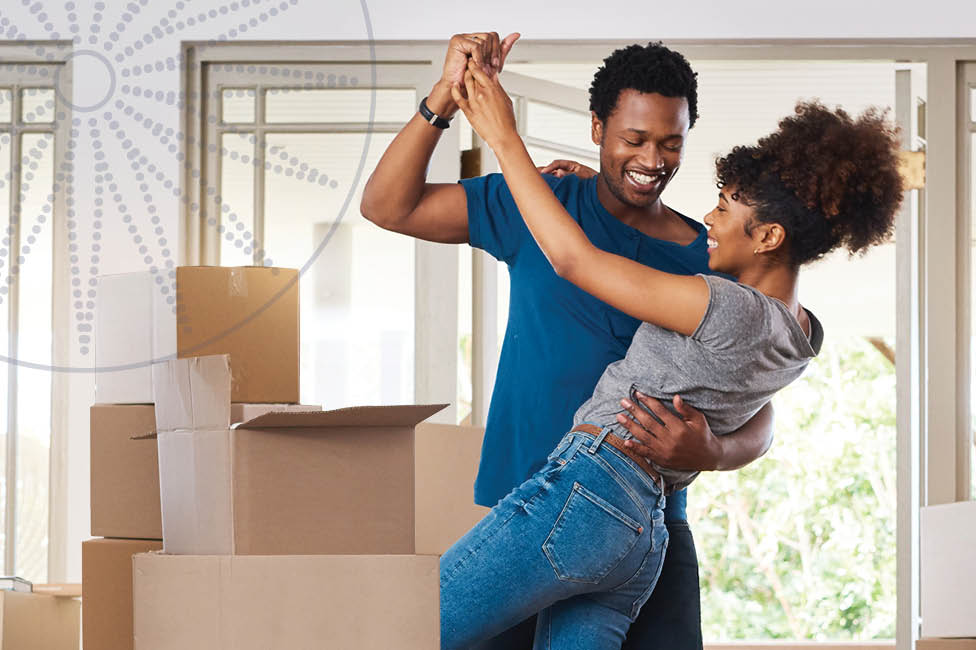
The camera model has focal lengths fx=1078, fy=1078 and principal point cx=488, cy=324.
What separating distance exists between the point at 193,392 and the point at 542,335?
44cm

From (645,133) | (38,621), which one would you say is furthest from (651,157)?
(38,621)

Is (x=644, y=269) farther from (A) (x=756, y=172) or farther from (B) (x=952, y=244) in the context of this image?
(B) (x=952, y=244)

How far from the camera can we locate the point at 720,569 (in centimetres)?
648

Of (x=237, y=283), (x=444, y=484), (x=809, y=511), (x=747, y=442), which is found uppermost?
(x=237, y=283)

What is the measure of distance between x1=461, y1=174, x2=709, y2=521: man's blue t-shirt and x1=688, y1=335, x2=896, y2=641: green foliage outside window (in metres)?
5.06

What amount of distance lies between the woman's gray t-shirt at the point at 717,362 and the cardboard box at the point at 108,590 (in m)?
0.71

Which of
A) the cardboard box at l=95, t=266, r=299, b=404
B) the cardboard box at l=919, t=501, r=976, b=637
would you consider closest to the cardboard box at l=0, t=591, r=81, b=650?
the cardboard box at l=95, t=266, r=299, b=404

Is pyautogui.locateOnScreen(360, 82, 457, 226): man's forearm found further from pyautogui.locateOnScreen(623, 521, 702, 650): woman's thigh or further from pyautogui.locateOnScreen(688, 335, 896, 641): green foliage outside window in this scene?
pyautogui.locateOnScreen(688, 335, 896, 641): green foliage outside window

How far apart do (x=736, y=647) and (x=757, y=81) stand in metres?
2.02

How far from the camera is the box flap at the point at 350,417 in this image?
46.4 inches

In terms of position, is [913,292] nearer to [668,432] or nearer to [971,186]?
[971,186]

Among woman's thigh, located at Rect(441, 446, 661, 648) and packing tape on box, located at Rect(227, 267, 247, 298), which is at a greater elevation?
packing tape on box, located at Rect(227, 267, 247, 298)

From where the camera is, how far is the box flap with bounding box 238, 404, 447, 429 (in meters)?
1.18

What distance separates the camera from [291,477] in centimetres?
123
